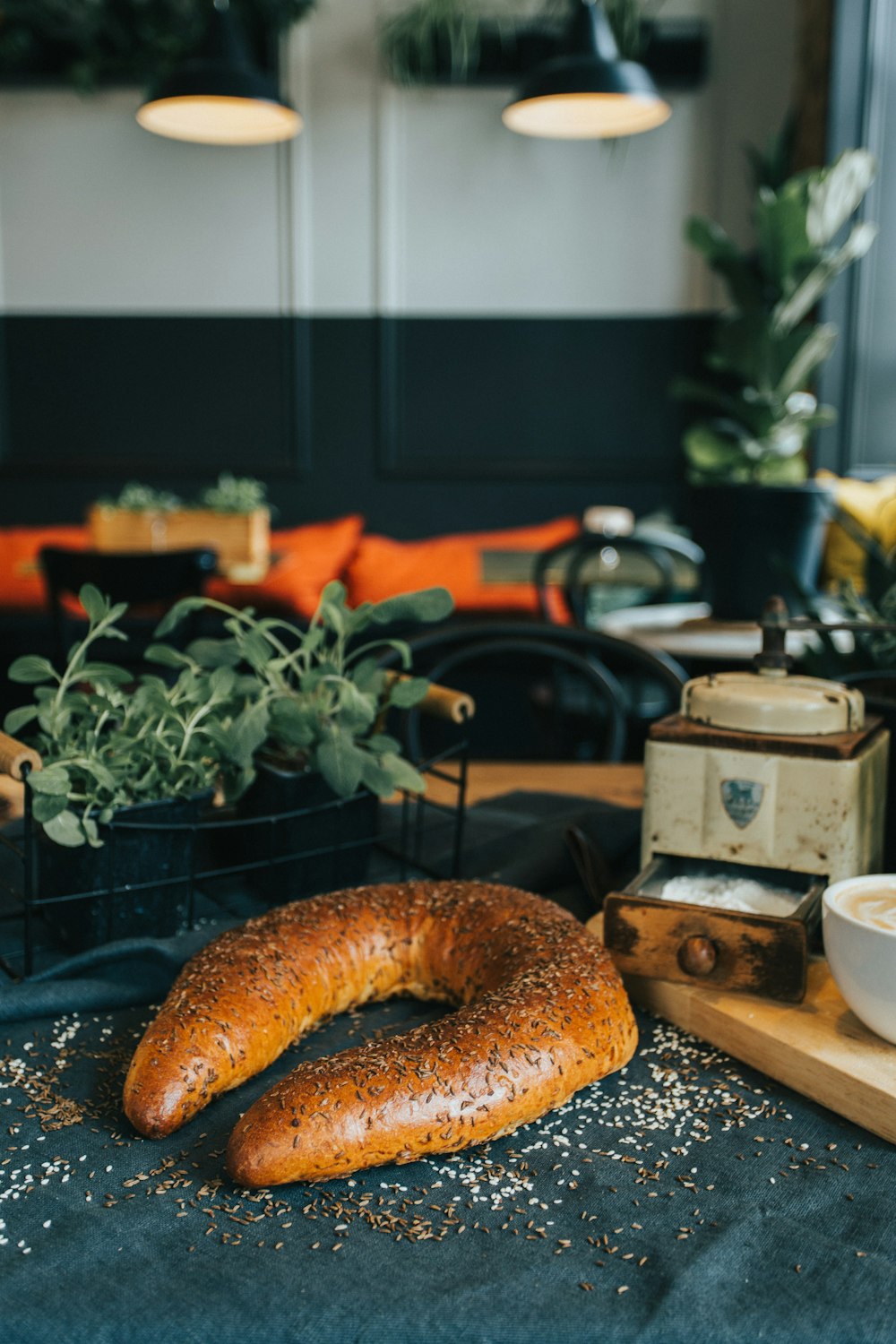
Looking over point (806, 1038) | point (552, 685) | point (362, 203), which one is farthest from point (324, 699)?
point (362, 203)

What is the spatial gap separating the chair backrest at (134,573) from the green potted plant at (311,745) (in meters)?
2.03

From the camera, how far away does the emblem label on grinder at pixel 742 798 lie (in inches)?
32.9

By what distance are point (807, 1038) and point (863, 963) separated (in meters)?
0.06

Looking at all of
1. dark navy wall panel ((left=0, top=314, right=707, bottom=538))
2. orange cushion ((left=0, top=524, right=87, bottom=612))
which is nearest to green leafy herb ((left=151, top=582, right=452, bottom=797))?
orange cushion ((left=0, top=524, right=87, bottom=612))

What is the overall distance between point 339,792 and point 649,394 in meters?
4.94

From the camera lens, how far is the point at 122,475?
5.66m

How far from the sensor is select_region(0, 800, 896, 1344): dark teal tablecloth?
0.49 m

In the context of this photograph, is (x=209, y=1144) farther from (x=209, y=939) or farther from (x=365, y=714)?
(x=365, y=714)

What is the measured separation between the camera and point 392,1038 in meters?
0.67

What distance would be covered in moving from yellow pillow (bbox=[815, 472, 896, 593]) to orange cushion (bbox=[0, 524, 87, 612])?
8.68ft

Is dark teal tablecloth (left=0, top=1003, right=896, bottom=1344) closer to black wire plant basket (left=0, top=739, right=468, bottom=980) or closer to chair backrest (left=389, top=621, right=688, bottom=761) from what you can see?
black wire plant basket (left=0, top=739, right=468, bottom=980)

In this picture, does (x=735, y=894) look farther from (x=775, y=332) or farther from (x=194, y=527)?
(x=194, y=527)

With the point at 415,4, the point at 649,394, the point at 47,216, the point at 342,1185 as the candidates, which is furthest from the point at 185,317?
the point at 342,1185

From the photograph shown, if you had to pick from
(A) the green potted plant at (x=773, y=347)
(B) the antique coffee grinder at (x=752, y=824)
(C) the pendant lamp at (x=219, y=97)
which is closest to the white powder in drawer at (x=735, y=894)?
(B) the antique coffee grinder at (x=752, y=824)
